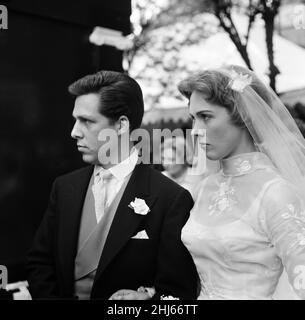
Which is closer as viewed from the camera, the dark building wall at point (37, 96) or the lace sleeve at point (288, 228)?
the lace sleeve at point (288, 228)

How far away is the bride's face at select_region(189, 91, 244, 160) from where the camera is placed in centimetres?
185

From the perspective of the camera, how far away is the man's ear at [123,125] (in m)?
2.23

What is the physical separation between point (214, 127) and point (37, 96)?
1824mm

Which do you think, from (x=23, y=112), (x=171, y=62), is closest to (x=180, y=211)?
(x=23, y=112)

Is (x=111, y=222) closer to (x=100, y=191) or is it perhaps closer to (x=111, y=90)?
(x=100, y=191)

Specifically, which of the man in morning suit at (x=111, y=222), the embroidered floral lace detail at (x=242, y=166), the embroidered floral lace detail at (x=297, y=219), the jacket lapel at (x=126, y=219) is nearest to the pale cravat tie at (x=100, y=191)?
the man in morning suit at (x=111, y=222)

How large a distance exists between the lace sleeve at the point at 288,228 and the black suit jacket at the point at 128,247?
1.51 feet

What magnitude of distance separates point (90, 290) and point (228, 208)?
2.47ft

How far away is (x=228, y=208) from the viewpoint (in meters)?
1.87

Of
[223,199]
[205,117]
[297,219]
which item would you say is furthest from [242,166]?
[297,219]

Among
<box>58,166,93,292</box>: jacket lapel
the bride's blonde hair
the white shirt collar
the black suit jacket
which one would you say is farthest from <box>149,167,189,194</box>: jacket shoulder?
the bride's blonde hair

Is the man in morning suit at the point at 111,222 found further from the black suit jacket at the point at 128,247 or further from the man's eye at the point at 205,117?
the man's eye at the point at 205,117

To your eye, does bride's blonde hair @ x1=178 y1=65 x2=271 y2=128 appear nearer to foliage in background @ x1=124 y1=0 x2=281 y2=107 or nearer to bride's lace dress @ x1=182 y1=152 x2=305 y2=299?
bride's lace dress @ x1=182 y1=152 x2=305 y2=299
